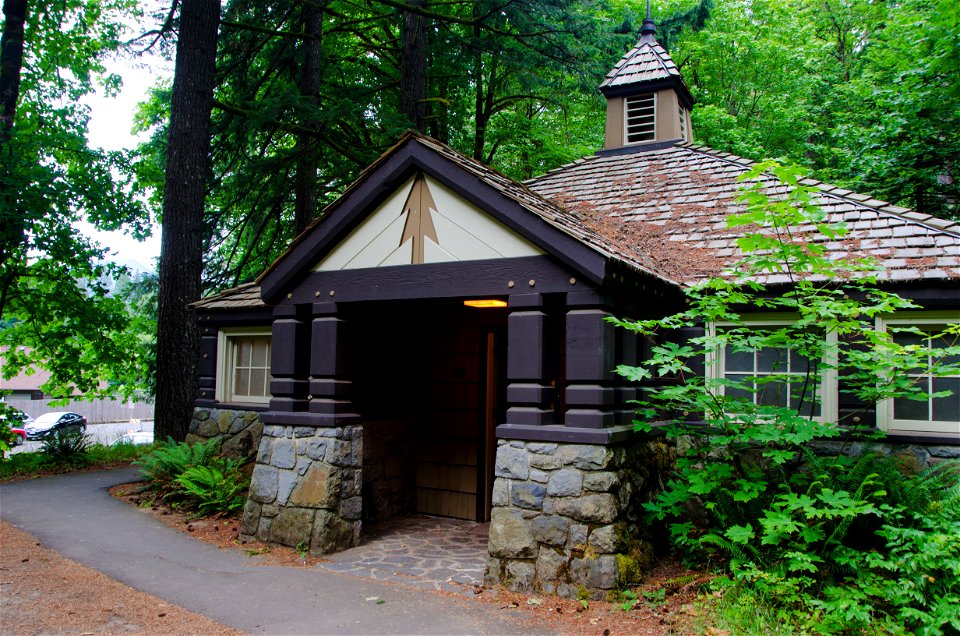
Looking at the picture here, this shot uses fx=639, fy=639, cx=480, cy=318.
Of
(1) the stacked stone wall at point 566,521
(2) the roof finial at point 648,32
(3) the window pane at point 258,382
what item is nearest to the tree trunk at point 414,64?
(2) the roof finial at point 648,32

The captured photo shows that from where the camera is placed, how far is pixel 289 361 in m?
7.14

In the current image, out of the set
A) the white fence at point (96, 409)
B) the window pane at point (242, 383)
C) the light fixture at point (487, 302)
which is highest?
the light fixture at point (487, 302)

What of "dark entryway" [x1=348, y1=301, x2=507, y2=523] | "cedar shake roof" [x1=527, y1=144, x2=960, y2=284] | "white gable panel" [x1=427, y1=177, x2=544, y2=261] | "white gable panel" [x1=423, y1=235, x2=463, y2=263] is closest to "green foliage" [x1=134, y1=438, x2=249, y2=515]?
"dark entryway" [x1=348, y1=301, x2=507, y2=523]

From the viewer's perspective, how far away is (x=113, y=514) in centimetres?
778

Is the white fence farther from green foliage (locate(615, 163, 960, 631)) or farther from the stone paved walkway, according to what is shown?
green foliage (locate(615, 163, 960, 631))

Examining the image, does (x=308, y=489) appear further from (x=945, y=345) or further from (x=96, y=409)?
(x=96, y=409)

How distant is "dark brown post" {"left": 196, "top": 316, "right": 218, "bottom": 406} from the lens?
32.0ft

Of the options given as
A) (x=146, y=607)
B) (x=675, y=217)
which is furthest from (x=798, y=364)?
(x=146, y=607)

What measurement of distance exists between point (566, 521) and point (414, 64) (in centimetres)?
986

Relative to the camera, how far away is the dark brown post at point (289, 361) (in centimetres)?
709

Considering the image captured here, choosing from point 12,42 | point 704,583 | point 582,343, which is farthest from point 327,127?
point 704,583

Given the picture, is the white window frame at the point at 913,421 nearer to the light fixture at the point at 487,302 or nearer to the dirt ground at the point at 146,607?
the dirt ground at the point at 146,607

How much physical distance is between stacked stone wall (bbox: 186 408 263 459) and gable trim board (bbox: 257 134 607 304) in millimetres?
2788

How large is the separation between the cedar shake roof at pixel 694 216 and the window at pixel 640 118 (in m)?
0.53
